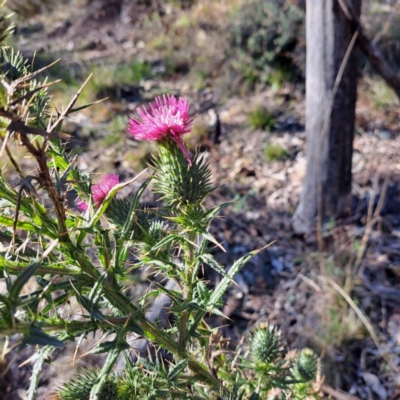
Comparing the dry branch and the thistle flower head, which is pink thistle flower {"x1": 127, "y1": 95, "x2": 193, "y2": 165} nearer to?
the thistle flower head

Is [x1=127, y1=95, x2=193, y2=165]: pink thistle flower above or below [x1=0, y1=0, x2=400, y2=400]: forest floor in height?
above

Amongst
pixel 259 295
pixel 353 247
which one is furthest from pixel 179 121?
pixel 353 247

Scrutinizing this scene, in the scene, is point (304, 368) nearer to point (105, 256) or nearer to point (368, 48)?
point (105, 256)

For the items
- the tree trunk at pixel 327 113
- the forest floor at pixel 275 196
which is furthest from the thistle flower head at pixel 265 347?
the tree trunk at pixel 327 113

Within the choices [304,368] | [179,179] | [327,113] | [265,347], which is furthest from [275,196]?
[179,179]

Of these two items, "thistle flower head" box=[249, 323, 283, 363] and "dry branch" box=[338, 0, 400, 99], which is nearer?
"thistle flower head" box=[249, 323, 283, 363]

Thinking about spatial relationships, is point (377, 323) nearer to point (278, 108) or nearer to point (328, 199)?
point (328, 199)

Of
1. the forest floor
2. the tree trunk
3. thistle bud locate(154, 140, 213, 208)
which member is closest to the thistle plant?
thistle bud locate(154, 140, 213, 208)

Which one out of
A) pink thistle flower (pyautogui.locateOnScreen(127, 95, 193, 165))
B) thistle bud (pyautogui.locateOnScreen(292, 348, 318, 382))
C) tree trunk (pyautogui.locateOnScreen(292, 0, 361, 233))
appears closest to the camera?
pink thistle flower (pyautogui.locateOnScreen(127, 95, 193, 165))

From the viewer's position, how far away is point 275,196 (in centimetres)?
368

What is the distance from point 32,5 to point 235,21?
30.2 ft

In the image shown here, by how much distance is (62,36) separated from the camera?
9.97 meters

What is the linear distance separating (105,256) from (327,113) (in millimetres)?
2384

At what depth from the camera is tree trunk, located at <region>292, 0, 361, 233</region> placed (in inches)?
104
